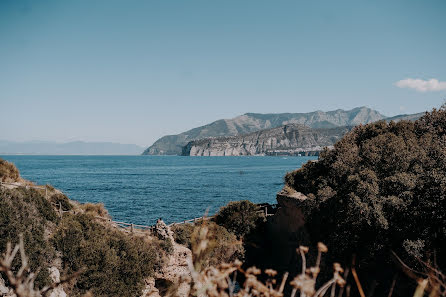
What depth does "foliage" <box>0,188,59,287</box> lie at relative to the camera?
16656 millimetres

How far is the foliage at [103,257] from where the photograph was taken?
60.0ft

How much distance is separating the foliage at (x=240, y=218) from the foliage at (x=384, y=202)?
22.2 ft

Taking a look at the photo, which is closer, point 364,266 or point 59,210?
point 364,266

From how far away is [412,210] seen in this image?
17844 millimetres

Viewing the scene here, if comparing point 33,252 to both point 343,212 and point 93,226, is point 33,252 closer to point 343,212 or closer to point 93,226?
point 93,226

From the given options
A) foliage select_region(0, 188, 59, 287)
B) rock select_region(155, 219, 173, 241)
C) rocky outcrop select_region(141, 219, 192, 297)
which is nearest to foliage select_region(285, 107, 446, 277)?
rocky outcrop select_region(141, 219, 192, 297)

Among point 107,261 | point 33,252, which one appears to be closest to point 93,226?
point 107,261

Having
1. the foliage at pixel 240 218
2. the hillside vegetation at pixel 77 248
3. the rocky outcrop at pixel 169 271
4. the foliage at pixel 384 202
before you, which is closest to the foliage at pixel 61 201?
the hillside vegetation at pixel 77 248

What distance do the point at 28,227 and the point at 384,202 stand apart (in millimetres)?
18769

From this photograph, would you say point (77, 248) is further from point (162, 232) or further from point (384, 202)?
point (384, 202)

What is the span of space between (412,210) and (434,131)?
13.2m

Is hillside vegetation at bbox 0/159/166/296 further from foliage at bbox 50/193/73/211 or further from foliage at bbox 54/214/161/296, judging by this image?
foliage at bbox 50/193/73/211

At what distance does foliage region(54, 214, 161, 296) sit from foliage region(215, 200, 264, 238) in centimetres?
1003

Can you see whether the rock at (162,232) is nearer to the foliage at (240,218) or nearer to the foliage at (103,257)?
the foliage at (103,257)
